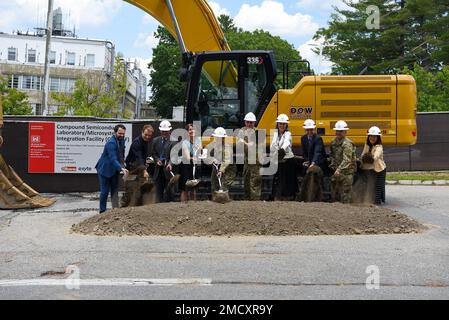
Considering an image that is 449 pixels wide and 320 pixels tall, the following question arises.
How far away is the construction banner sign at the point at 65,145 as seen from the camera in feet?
50.6

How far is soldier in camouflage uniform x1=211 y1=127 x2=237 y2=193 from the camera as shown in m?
11.1

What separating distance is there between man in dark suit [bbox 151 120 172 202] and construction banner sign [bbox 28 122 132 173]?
14.2 ft

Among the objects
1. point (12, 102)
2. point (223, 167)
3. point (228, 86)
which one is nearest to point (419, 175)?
point (228, 86)

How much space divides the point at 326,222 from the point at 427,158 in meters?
12.7

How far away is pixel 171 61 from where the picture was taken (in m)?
64.1

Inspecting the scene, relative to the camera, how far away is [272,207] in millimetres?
9492

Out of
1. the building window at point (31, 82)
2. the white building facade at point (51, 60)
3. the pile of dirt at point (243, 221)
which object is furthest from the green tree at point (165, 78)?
the pile of dirt at point (243, 221)

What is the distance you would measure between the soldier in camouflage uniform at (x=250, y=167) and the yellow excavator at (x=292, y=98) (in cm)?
65

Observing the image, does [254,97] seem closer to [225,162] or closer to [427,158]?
[225,162]

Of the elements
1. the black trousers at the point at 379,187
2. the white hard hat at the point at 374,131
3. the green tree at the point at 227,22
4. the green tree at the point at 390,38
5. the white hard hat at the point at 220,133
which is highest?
the green tree at the point at 227,22

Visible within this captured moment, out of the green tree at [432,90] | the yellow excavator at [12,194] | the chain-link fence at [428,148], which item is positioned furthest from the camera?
the green tree at [432,90]

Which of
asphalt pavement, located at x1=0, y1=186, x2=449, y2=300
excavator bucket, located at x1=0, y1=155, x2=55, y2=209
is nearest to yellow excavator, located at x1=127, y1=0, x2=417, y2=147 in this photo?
asphalt pavement, located at x1=0, y1=186, x2=449, y2=300

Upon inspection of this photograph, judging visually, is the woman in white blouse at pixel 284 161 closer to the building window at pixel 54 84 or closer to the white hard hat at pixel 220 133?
the white hard hat at pixel 220 133
